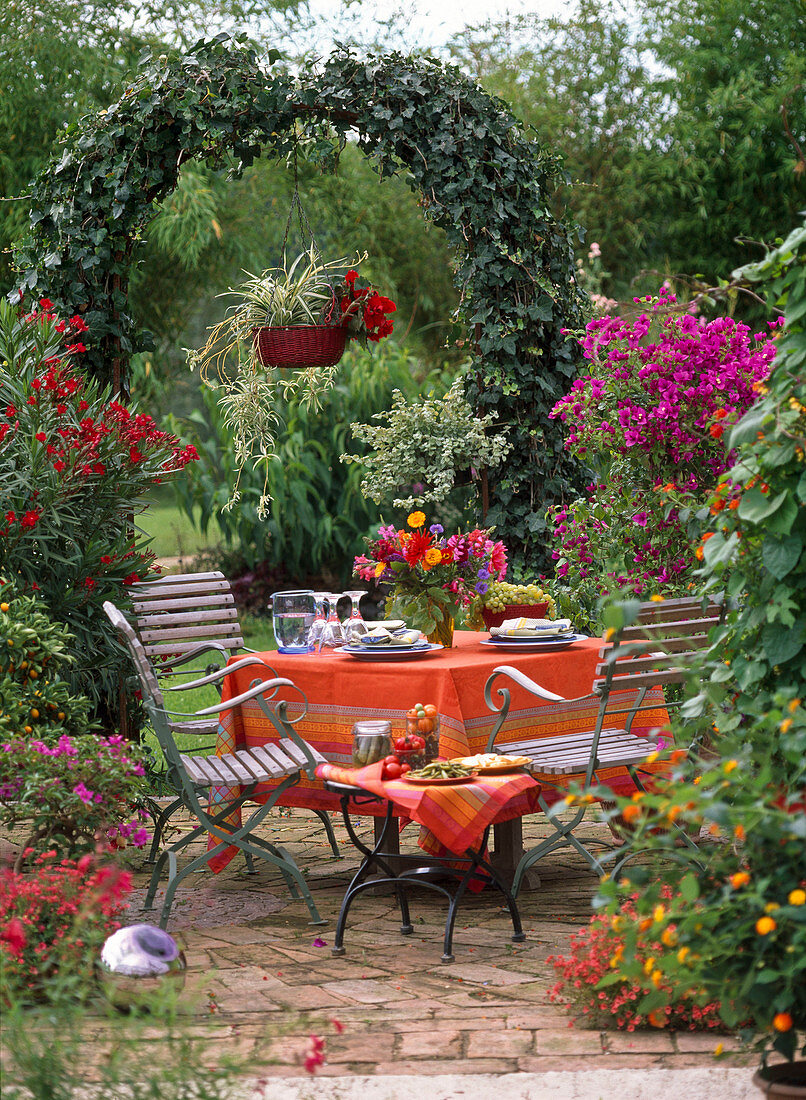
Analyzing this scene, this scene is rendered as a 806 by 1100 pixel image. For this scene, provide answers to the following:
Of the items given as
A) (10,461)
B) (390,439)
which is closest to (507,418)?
(390,439)

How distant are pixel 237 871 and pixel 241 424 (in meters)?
2.07

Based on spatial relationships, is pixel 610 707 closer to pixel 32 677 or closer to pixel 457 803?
pixel 457 803

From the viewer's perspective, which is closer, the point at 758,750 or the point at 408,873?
the point at 758,750

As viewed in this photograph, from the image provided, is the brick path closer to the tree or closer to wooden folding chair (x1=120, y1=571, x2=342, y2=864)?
wooden folding chair (x1=120, y1=571, x2=342, y2=864)

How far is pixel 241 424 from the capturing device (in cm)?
585

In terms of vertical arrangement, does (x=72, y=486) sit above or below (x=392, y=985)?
above

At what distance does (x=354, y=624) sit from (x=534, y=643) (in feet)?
2.21

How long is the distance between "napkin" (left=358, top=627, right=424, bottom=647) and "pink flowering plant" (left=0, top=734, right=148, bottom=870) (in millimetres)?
984

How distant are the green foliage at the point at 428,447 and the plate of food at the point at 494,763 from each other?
2.01m

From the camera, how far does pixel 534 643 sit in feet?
14.9

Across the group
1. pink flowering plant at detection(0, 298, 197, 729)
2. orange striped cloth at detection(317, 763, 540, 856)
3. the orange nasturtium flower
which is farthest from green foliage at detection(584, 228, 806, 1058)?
pink flowering plant at detection(0, 298, 197, 729)

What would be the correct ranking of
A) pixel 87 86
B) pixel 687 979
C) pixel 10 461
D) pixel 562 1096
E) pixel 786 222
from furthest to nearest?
pixel 786 222, pixel 87 86, pixel 10 461, pixel 562 1096, pixel 687 979

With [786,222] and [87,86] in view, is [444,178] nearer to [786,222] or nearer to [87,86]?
[87,86]


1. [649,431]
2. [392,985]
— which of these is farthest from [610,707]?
[392,985]
